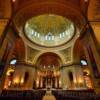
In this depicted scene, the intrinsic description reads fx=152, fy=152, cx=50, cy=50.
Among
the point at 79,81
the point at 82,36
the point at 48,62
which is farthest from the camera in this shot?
the point at 48,62

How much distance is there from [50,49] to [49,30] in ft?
12.4

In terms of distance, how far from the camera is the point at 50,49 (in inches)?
838

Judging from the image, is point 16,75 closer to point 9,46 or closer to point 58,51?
point 58,51

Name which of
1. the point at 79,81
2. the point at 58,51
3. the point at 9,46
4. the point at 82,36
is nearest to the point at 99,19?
the point at 82,36

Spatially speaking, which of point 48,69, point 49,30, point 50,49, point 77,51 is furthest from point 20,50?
point 77,51

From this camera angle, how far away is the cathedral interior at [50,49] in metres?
10.1

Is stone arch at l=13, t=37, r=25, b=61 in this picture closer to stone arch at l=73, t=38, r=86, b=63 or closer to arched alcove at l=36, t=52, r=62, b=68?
arched alcove at l=36, t=52, r=62, b=68

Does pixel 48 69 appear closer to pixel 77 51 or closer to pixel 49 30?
pixel 77 51

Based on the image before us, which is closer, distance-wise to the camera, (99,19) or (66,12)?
(99,19)

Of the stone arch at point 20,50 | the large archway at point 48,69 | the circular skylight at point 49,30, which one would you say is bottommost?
the large archway at point 48,69

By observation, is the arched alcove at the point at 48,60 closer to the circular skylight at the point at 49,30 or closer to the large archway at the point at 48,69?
the large archway at the point at 48,69

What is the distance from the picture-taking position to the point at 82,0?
1068 centimetres

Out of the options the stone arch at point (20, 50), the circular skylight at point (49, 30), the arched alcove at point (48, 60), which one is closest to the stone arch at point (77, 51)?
the circular skylight at point (49, 30)

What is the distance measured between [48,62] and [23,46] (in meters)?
4.90
